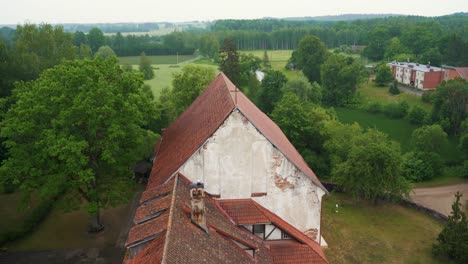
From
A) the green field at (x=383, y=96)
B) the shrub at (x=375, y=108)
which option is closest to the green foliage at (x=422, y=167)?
the shrub at (x=375, y=108)

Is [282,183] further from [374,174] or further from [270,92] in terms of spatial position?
[270,92]

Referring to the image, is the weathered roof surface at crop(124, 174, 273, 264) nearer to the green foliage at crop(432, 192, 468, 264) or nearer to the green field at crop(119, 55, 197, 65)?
the green foliage at crop(432, 192, 468, 264)

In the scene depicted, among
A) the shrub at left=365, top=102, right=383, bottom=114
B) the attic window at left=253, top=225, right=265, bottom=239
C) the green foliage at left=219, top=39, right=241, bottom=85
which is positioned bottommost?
the shrub at left=365, top=102, right=383, bottom=114

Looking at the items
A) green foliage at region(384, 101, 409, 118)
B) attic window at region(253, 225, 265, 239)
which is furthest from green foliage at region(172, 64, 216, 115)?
green foliage at region(384, 101, 409, 118)

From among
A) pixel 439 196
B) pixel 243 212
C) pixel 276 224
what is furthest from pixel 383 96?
pixel 243 212

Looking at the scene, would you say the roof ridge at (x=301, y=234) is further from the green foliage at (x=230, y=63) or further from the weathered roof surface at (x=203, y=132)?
the green foliage at (x=230, y=63)

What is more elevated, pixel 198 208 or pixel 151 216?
pixel 198 208
